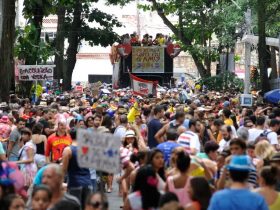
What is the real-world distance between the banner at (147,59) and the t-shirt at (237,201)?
51.4m

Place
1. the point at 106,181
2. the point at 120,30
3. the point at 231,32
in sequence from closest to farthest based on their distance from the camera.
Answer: the point at 106,181 → the point at 231,32 → the point at 120,30

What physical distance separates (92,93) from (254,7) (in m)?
15.0

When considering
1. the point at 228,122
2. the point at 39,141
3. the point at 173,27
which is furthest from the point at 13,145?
the point at 173,27

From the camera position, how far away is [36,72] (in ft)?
116

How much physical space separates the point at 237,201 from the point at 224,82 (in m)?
41.3

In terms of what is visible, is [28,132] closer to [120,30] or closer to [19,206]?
[19,206]

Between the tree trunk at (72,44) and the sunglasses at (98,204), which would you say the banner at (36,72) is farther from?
the sunglasses at (98,204)

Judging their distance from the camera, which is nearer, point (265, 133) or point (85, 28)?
point (265, 133)

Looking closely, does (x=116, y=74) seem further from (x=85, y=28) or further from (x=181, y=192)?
(x=181, y=192)

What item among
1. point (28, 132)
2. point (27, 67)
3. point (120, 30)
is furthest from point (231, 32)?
point (120, 30)

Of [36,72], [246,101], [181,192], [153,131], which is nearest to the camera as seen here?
[181,192]

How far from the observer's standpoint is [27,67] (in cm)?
3550

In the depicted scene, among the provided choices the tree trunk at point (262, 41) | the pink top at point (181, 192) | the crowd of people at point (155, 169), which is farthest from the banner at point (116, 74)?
the pink top at point (181, 192)

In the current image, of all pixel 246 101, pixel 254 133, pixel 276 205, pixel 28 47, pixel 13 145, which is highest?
pixel 28 47
